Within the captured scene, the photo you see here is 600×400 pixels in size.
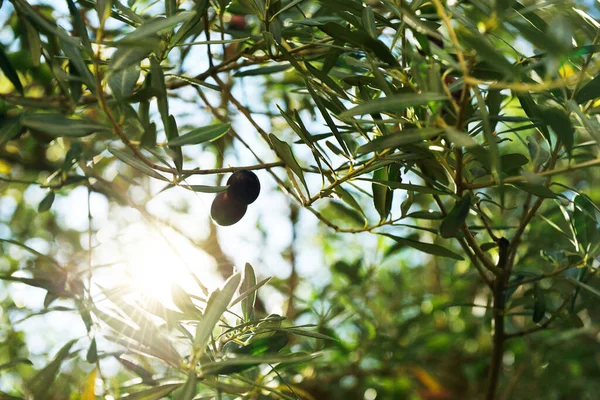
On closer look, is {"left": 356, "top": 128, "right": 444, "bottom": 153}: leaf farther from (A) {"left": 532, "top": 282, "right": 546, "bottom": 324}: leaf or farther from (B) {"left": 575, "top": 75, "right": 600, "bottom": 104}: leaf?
(A) {"left": 532, "top": 282, "right": 546, "bottom": 324}: leaf

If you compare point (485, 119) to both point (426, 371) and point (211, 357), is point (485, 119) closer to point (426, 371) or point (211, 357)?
point (211, 357)

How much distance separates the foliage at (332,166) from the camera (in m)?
0.65

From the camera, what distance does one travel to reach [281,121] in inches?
74.0

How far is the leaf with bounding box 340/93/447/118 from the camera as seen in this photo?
1.89 ft

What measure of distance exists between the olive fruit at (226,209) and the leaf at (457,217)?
349 millimetres

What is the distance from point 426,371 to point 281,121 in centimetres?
96

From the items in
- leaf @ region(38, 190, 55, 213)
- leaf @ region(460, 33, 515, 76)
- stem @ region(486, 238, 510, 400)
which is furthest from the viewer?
leaf @ region(38, 190, 55, 213)

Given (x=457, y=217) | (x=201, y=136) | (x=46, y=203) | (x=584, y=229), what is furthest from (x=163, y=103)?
(x=584, y=229)

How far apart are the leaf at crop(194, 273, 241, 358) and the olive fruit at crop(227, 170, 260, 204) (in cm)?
25

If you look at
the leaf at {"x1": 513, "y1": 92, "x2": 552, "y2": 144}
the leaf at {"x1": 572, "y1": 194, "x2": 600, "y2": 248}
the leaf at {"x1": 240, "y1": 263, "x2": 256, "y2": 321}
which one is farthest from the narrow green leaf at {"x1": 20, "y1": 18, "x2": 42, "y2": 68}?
the leaf at {"x1": 572, "y1": 194, "x2": 600, "y2": 248}

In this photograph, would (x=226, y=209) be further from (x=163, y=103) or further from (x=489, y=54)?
(x=489, y=54)

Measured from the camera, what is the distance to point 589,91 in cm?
75

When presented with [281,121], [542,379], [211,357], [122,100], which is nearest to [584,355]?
[542,379]

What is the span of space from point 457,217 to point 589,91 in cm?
23
